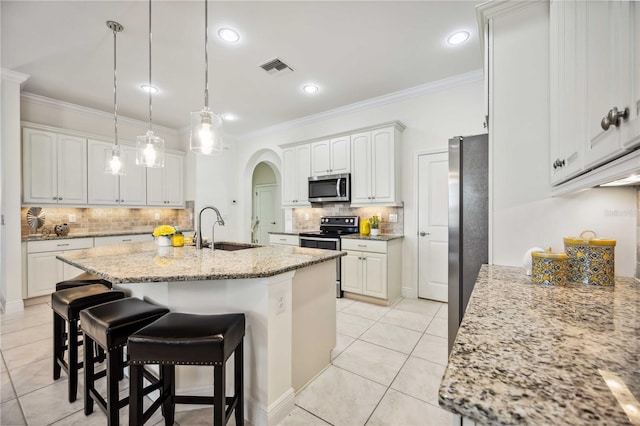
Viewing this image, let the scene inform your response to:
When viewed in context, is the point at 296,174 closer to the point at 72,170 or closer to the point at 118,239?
the point at 118,239

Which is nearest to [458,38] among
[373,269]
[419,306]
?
[373,269]

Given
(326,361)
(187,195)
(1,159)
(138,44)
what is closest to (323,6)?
(138,44)

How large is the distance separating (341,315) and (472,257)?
177cm

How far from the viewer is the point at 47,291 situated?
3.56 meters

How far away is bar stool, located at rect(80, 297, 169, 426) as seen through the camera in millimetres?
1317

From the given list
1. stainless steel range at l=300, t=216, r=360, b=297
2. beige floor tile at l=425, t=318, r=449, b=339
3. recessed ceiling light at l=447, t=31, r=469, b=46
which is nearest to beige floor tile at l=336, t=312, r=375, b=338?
beige floor tile at l=425, t=318, r=449, b=339

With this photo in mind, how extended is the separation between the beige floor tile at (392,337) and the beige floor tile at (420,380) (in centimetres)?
21

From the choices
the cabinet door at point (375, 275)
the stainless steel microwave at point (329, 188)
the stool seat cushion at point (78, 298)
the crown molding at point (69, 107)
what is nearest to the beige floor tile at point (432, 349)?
the cabinet door at point (375, 275)

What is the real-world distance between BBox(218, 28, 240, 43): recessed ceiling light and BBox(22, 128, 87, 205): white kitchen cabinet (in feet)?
10.4

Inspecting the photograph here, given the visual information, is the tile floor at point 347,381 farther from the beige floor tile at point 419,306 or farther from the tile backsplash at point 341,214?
the tile backsplash at point 341,214

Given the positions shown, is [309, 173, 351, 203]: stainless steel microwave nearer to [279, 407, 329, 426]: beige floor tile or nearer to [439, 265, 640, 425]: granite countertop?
[279, 407, 329, 426]: beige floor tile

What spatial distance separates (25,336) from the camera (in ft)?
8.65

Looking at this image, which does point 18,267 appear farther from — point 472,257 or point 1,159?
point 472,257

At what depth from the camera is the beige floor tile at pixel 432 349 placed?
222 cm
